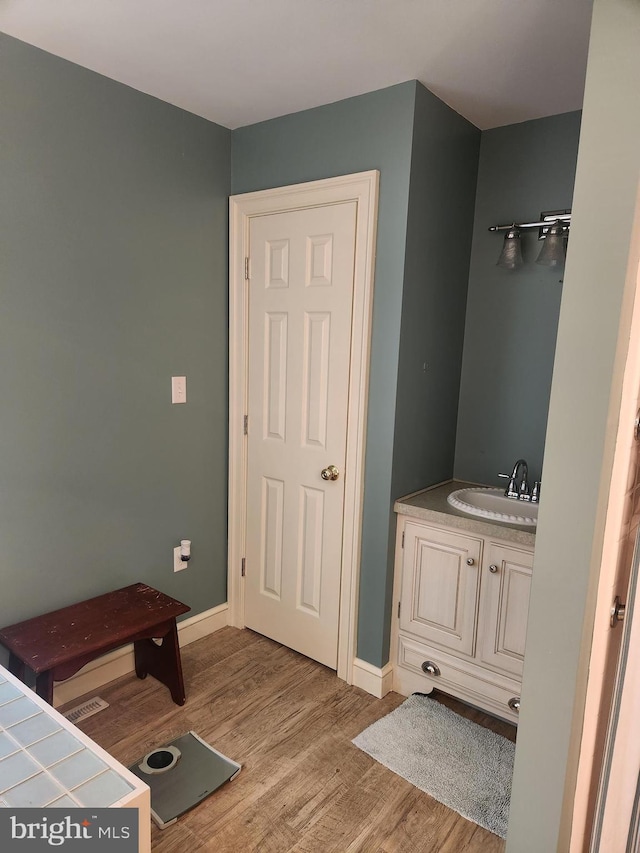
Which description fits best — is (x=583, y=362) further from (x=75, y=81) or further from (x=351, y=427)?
(x=75, y=81)

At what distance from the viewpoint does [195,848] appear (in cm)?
167

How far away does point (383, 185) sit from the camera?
221cm

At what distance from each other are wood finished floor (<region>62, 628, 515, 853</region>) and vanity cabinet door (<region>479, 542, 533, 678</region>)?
0.34 meters

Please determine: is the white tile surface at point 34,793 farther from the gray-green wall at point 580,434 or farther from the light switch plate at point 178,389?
the light switch plate at point 178,389

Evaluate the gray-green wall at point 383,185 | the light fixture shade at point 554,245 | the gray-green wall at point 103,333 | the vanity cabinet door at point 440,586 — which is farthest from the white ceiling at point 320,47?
the vanity cabinet door at point 440,586

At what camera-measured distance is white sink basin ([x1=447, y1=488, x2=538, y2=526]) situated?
2.29m

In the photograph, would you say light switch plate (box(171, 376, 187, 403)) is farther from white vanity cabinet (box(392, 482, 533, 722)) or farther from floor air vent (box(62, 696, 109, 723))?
floor air vent (box(62, 696, 109, 723))

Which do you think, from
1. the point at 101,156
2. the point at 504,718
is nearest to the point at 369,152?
the point at 101,156

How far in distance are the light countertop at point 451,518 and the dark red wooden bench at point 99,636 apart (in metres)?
1.02

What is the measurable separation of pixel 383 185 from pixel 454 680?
202 centimetres

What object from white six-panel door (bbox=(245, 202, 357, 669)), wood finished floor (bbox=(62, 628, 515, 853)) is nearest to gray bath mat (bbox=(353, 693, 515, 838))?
wood finished floor (bbox=(62, 628, 515, 853))

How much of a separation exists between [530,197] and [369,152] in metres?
0.78

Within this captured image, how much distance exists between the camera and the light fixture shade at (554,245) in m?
2.26

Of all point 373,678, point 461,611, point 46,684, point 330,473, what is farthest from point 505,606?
point 46,684
